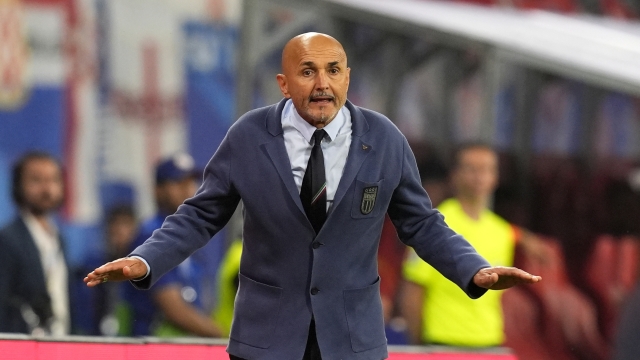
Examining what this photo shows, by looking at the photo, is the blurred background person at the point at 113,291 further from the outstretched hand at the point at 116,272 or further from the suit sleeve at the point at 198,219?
the outstretched hand at the point at 116,272

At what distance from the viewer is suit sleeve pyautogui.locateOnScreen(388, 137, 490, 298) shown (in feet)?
11.9

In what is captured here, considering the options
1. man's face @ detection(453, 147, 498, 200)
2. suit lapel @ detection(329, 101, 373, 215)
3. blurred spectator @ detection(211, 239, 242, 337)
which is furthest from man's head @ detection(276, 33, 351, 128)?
man's face @ detection(453, 147, 498, 200)

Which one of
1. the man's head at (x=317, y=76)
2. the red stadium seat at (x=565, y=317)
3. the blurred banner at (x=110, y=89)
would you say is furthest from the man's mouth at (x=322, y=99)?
the red stadium seat at (x=565, y=317)

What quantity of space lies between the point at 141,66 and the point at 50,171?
115 centimetres

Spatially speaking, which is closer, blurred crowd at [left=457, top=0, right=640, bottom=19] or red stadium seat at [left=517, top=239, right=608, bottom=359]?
red stadium seat at [left=517, top=239, right=608, bottom=359]

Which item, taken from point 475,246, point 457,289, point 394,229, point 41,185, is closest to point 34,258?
point 41,185

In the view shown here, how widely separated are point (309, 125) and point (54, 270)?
3.16 metres

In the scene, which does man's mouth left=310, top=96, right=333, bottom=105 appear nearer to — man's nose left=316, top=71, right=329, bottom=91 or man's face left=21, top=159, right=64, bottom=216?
man's nose left=316, top=71, right=329, bottom=91

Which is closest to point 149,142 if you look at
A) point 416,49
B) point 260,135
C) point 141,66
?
point 141,66

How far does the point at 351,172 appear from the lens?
354 cm

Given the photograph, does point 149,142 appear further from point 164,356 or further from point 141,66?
point 164,356

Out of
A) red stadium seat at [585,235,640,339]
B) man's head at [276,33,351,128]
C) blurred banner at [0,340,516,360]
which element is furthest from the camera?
red stadium seat at [585,235,640,339]

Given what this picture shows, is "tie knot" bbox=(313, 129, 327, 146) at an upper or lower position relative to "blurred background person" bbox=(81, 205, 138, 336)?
upper

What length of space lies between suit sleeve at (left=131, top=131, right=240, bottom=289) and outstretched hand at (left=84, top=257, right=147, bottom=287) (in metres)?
0.08
